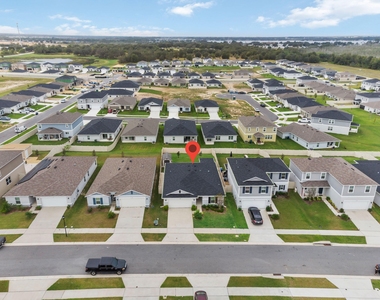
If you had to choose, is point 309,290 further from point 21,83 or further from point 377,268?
point 21,83

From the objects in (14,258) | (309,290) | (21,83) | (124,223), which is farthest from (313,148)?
(21,83)

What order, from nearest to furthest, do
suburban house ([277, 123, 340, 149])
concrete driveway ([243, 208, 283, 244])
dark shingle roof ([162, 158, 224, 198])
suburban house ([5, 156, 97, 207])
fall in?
concrete driveway ([243, 208, 283, 244]) → suburban house ([5, 156, 97, 207]) → dark shingle roof ([162, 158, 224, 198]) → suburban house ([277, 123, 340, 149])

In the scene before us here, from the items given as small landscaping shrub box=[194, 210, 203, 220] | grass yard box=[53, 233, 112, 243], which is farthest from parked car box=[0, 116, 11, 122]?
small landscaping shrub box=[194, 210, 203, 220]

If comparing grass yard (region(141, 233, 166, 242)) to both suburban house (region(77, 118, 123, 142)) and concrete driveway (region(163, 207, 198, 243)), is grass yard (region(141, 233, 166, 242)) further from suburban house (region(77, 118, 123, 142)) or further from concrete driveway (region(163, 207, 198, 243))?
suburban house (region(77, 118, 123, 142))

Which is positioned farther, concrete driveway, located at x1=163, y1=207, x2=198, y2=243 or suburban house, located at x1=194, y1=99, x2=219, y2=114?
suburban house, located at x1=194, y1=99, x2=219, y2=114

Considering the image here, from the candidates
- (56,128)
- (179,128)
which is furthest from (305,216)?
(56,128)

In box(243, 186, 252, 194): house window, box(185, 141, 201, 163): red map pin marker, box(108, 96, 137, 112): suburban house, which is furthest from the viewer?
box(108, 96, 137, 112): suburban house

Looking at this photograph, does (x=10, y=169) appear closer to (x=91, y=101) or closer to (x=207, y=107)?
(x=91, y=101)
